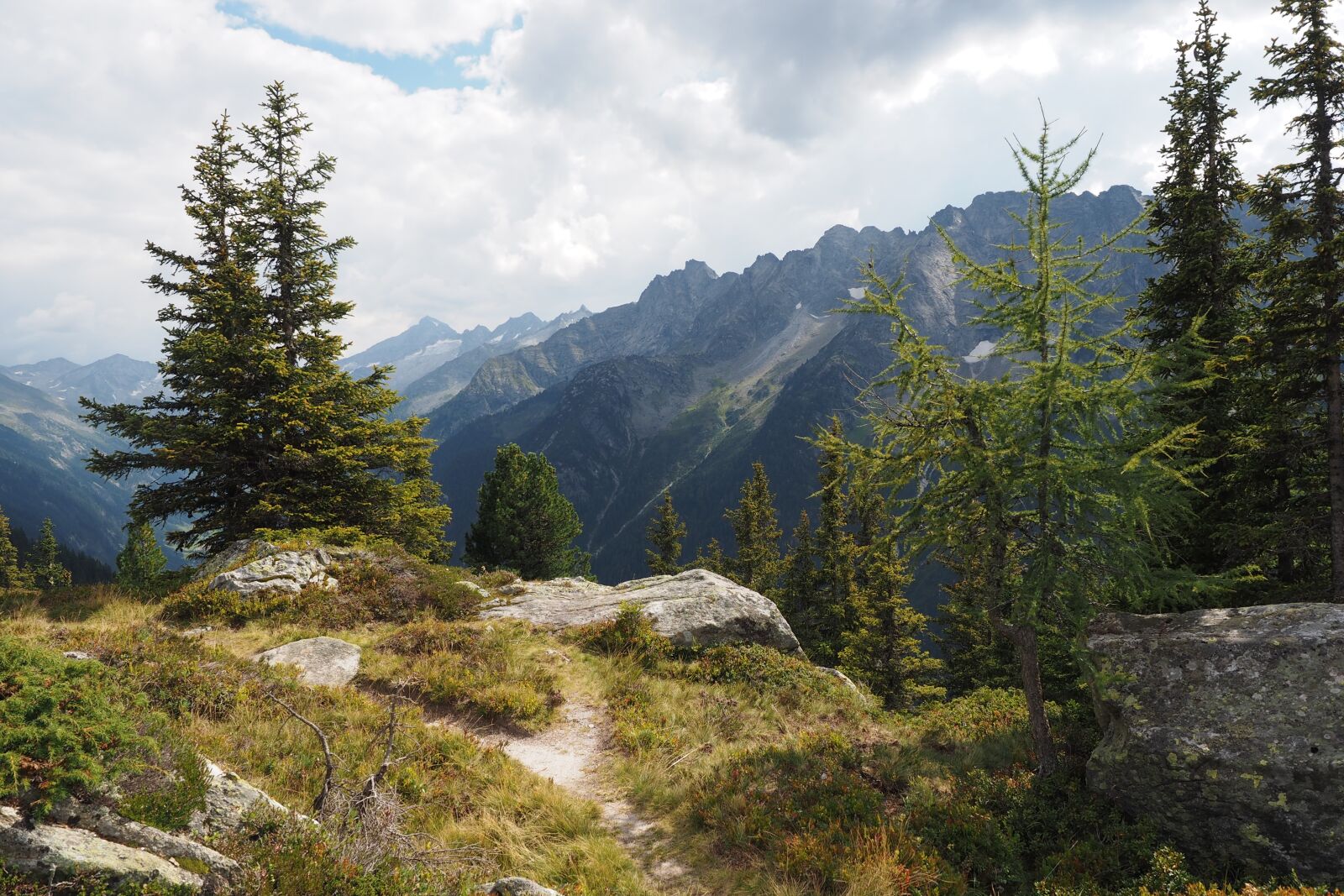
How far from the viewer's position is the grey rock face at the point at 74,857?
3885 mm

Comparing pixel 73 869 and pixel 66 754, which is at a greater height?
pixel 66 754

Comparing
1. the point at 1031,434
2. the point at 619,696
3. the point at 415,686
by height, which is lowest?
the point at 619,696

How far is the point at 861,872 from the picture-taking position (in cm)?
684

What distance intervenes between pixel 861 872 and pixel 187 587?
55.7 feet

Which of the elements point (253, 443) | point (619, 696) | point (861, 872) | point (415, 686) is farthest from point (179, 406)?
point (861, 872)

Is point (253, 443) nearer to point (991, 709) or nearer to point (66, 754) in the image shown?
point (66, 754)

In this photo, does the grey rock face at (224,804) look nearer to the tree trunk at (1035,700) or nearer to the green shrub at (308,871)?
the green shrub at (308,871)

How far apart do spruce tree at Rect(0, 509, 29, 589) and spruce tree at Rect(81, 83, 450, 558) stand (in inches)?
2236

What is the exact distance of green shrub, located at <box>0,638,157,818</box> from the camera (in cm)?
425

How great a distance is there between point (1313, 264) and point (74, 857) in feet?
73.5

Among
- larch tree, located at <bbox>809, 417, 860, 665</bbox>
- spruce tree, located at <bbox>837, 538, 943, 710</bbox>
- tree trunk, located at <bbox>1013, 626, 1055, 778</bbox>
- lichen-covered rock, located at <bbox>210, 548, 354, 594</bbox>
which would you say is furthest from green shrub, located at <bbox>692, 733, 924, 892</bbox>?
larch tree, located at <bbox>809, 417, 860, 665</bbox>

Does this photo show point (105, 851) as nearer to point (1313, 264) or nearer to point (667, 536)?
point (1313, 264)

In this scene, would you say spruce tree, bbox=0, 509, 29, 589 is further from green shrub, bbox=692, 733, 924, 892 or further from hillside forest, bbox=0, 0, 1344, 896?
green shrub, bbox=692, 733, 924, 892

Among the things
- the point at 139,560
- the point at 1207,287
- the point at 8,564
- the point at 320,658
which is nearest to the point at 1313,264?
the point at 1207,287
